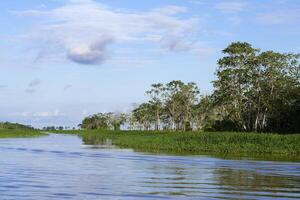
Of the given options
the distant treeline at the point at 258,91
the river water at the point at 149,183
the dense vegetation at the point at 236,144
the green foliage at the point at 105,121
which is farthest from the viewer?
the green foliage at the point at 105,121

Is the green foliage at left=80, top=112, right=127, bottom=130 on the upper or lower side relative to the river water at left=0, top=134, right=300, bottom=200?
upper

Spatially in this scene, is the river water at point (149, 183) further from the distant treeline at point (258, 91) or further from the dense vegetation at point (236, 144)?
the distant treeline at point (258, 91)

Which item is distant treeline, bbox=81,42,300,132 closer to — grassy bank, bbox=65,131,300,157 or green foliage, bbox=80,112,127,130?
grassy bank, bbox=65,131,300,157

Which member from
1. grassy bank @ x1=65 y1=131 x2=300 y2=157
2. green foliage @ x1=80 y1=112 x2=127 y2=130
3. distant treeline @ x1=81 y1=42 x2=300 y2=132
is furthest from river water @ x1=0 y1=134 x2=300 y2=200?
green foliage @ x1=80 y1=112 x2=127 y2=130

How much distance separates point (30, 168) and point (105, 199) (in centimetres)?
1117

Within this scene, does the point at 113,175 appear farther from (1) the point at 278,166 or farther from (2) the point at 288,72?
(2) the point at 288,72

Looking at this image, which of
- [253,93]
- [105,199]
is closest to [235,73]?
[253,93]

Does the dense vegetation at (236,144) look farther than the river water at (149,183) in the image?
Yes

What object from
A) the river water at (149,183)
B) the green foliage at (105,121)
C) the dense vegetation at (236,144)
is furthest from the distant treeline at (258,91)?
the green foliage at (105,121)

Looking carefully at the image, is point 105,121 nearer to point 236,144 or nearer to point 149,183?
point 236,144

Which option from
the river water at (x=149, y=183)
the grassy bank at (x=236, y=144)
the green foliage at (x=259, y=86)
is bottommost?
the river water at (x=149, y=183)

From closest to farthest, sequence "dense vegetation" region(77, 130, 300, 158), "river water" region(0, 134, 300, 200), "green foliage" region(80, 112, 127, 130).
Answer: "river water" region(0, 134, 300, 200)
"dense vegetation" region(77, 130, 300, 158)
"green foliage" region(80, 112, 127, 130)

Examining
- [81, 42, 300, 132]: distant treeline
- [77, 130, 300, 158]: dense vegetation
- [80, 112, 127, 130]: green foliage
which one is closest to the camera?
[77, 130, 300, 158]: dense vegetation

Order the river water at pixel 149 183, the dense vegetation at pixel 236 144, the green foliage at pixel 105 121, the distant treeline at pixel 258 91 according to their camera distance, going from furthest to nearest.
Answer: the green foliage at pixel 105 121 → the distant treeline at pixel 258 91 → the dense vegetation at pixel 236 144 → the river water at pixel 149 183
